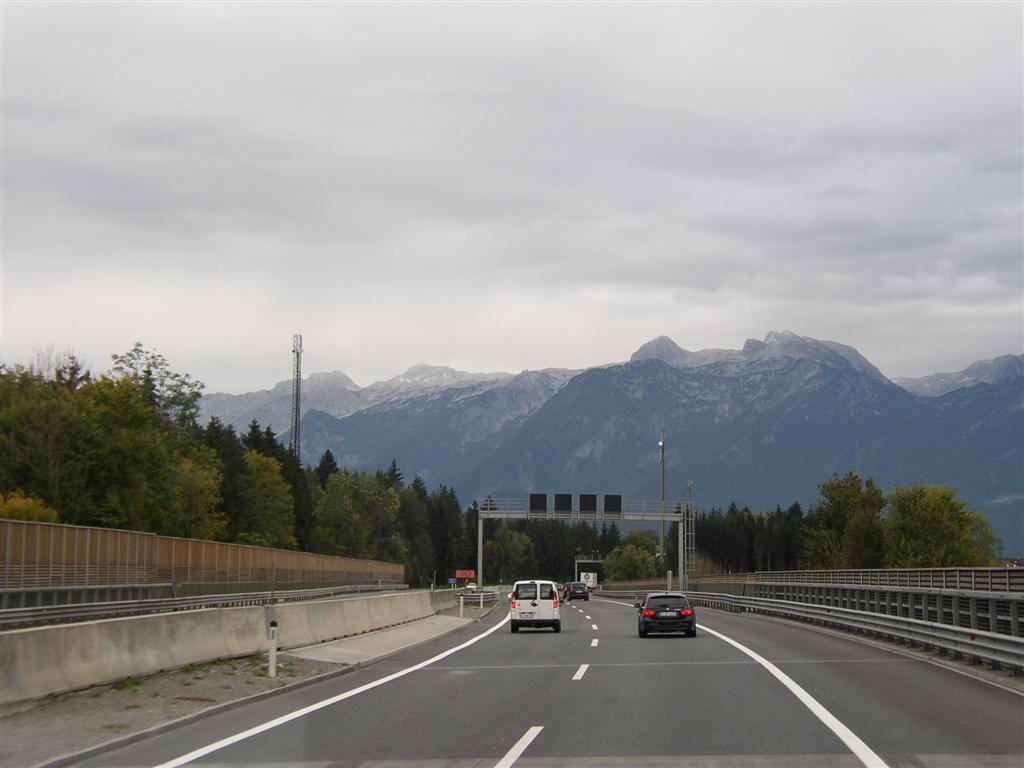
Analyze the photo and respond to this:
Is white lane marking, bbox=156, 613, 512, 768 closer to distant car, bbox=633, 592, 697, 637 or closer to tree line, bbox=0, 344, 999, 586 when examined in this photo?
distant car, bbox=633, 592, 697, 637

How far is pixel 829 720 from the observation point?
47.0ft

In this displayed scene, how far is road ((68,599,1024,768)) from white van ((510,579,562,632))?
13.1m

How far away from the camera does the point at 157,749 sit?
1279 cm

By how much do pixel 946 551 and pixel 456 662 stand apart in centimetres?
8036

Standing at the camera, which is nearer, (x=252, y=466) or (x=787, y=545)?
(x=252, y=466)

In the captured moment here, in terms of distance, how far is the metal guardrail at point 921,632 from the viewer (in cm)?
1972

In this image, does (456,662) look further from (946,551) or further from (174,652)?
(946,551)

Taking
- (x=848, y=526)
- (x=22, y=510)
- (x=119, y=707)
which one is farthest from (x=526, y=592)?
(x=848, y=526)

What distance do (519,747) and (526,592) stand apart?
84.3 feet

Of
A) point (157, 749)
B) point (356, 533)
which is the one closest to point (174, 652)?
point (157, 749)

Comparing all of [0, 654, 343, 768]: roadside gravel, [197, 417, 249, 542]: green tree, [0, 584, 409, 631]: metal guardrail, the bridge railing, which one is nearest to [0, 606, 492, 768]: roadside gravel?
[0, 654, 343, 768]: roadside gravel

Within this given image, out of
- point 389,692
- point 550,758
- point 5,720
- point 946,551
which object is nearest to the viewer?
point 550,758

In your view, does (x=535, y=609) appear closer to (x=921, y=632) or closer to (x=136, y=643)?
(x=921, y=632)

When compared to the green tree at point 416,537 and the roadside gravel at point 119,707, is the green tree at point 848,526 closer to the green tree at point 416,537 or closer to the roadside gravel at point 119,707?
the roadside gravel at point 119,707
